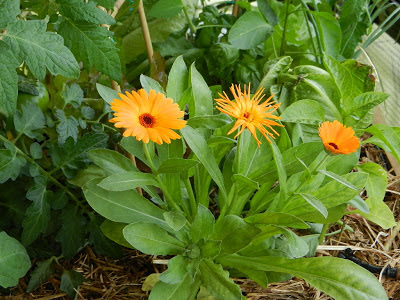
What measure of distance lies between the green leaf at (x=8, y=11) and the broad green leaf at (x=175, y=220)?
16.1 inches

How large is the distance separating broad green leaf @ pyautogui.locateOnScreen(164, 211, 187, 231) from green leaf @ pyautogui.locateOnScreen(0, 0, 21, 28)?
408 mm

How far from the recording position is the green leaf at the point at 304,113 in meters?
0.97

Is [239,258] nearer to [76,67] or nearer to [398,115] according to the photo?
[76,67]

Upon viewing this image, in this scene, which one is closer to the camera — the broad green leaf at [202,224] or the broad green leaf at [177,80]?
the broad green leaf at [202,224]

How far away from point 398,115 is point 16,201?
114 centimetres

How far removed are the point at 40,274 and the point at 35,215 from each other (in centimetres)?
15

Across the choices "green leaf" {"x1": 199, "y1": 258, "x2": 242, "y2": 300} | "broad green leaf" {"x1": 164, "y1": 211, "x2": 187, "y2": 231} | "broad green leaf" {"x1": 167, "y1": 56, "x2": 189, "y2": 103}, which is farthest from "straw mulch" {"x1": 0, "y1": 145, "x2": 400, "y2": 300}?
"broad green leaf" {"x1": 167, "y1": 56, "x2": 189, "y2": 103}

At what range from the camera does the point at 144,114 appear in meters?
0.69

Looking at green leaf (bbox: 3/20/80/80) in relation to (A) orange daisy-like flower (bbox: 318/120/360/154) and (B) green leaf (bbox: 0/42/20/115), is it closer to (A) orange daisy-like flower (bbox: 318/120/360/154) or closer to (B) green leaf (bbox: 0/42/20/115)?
(B) green leaf (bbox: 0/42/20/115)

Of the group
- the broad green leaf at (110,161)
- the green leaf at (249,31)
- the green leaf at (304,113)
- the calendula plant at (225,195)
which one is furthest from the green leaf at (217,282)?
the green leaf at (249,31)

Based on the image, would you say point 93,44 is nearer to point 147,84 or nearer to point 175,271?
point 147,84

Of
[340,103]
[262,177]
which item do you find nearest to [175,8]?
[340,103]

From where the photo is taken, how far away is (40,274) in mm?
967

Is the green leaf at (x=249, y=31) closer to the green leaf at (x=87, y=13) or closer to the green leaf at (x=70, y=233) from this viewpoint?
the green leaf at (x=87, y=13)
